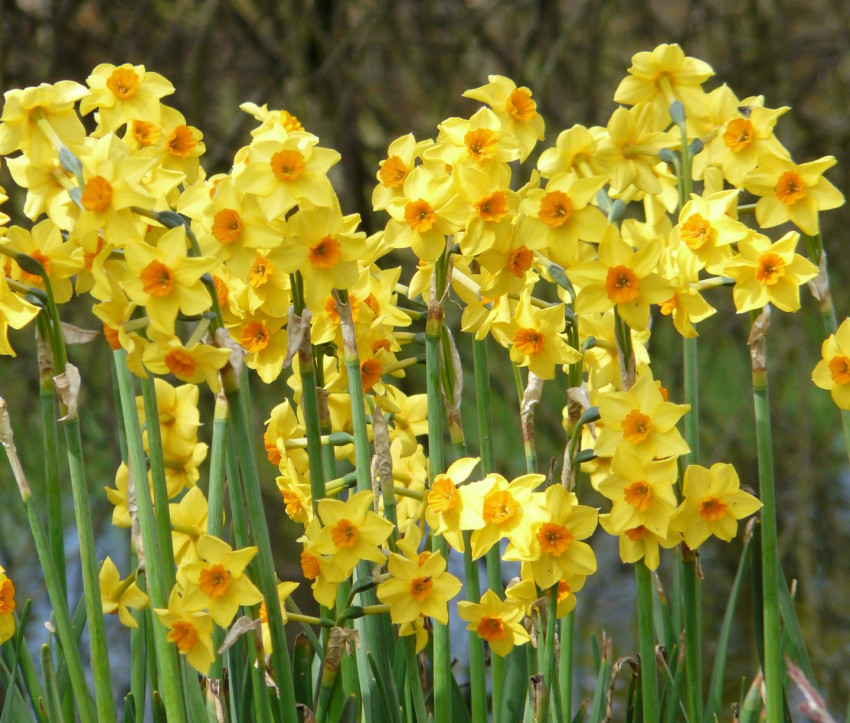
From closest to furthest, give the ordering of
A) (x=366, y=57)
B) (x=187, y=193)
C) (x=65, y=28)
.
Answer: (x=187, y=193)
(x=65, y=28)
(x=366, y=57)

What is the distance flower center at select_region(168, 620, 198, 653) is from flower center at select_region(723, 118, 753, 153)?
2.22 feet

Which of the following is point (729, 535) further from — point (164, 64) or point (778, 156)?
point (164, 64)

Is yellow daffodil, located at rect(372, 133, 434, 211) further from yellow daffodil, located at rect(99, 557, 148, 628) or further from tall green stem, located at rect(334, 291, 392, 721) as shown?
yellow daffodil, located at rect(99, 557, 148, 628)

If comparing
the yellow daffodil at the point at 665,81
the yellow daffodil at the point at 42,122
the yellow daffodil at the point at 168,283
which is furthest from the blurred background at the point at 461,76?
the yellow daffodil at the point at 168,283

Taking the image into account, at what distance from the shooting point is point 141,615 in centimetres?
111

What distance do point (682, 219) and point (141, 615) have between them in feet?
2.15

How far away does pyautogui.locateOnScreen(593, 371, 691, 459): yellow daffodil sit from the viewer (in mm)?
901

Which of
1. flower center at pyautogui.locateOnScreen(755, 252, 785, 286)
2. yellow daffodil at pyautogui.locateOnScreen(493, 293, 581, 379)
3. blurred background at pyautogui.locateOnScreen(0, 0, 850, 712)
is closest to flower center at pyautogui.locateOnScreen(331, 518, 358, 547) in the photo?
yellow daffodil at pyautogui.locateOnScreen(493, 293, 581, 379)

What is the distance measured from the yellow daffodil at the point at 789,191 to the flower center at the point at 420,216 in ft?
1.05

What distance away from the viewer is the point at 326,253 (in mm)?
907

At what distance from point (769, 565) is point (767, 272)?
0.87ft

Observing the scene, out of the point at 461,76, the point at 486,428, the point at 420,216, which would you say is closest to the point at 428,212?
the point at 420,216

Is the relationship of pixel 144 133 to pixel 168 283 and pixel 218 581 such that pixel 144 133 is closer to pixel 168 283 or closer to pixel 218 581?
pixel 168 283

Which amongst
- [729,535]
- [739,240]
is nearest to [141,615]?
[729,535]
